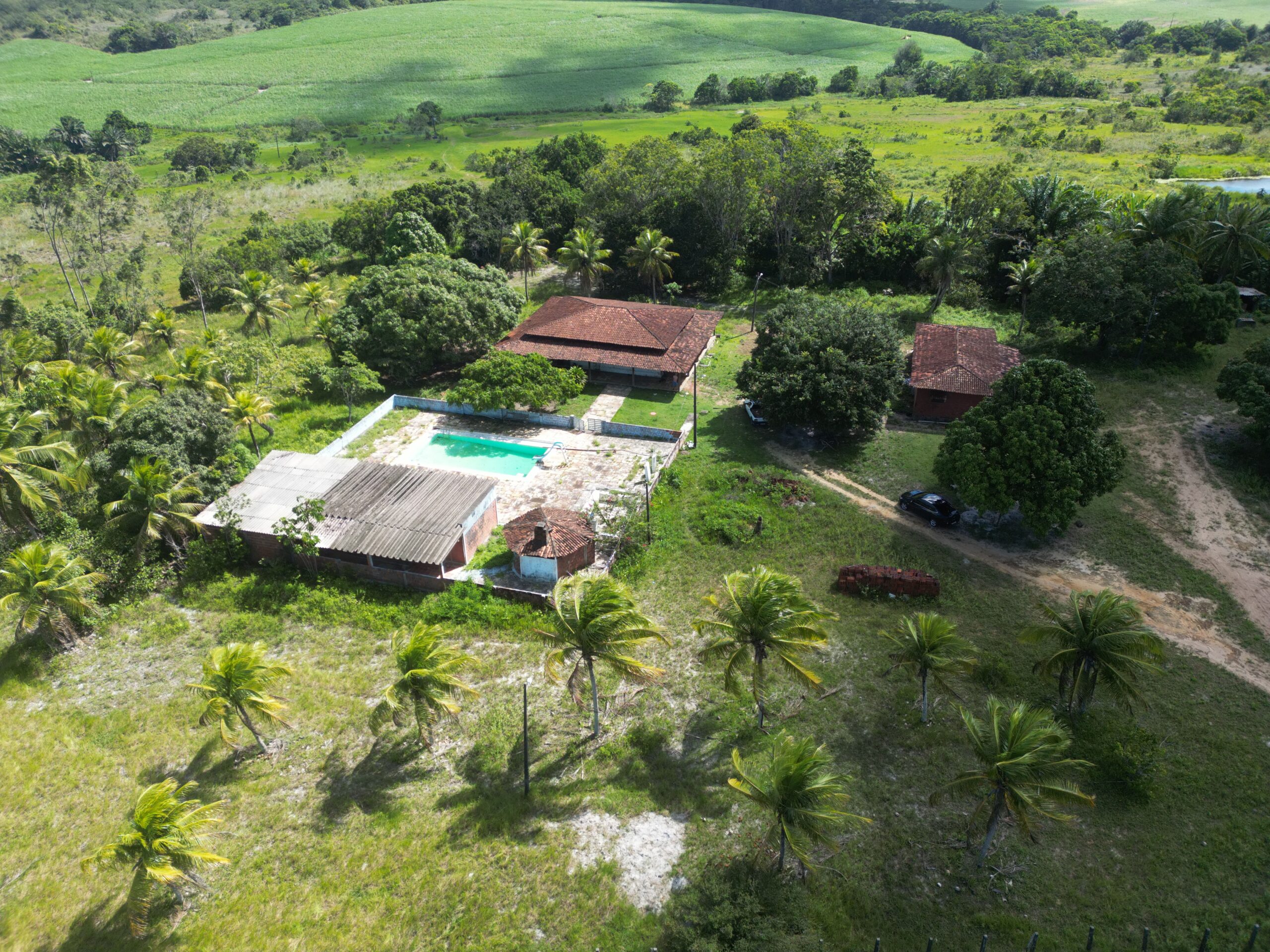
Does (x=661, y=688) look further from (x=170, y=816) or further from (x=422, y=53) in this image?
(x=422, y=53)

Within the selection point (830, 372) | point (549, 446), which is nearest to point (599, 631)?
point (549, 446)

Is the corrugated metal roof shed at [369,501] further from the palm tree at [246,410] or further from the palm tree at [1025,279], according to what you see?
the palm tree at [1025,279]

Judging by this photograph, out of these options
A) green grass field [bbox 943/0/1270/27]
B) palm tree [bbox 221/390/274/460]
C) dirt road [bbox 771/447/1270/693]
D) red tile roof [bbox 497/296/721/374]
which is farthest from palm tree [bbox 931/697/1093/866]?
green grass field [bbox 943/0/1270/27]

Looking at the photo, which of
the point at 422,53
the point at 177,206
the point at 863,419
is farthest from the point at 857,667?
the point at 422,53

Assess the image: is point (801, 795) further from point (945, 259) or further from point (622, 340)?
point (945, 259)

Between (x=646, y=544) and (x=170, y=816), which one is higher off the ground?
(x=170, y=816)

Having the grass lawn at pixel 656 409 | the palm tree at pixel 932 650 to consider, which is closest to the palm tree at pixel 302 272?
the grass lawn at pixel 656 409
